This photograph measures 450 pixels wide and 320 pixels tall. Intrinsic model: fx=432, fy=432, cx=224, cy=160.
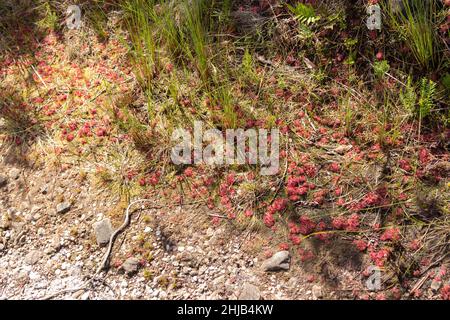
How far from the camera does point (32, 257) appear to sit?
11.9 ft

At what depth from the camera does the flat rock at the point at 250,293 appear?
3.23 m

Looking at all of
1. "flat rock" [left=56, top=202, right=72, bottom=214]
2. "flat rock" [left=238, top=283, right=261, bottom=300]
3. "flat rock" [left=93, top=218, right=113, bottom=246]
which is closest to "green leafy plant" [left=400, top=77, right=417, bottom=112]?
"flat rock" [left=238, top=283, right=261, bottom=300]

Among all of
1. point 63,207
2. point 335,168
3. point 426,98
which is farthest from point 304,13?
point 63,207

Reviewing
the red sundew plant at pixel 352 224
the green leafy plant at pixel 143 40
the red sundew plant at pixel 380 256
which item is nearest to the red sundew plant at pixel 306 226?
the red sundew plant at pixel 352 224

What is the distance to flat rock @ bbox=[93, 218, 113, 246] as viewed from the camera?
3.59 metres

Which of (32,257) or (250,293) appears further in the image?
(32,257)

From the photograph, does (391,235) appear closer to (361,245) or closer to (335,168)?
(361,245)

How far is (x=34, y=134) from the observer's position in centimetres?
426

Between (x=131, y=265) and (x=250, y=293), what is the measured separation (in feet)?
3.19

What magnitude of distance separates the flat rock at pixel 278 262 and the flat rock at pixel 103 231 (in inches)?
51.6

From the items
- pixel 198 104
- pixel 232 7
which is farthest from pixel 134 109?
pixel 232 7

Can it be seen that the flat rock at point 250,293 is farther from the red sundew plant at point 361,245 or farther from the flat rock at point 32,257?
the flat rock at point 32,257

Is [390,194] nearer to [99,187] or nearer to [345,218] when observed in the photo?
[345,218]

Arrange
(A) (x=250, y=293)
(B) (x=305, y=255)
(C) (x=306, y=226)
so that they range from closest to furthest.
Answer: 1. (A) (x=250, y=293)
2. (B) (x=305, y=255)
3. (C) (x=306, y=226)
